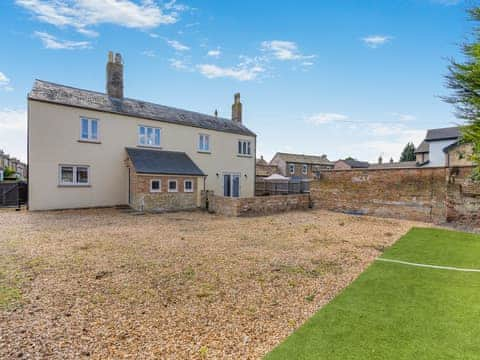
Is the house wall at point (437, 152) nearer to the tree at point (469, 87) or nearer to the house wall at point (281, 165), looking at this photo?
the house wall at point (281, 165)

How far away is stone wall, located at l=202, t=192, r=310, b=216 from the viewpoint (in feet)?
42.8

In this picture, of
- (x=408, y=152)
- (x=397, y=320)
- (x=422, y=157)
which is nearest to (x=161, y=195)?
(x=397, y=320)

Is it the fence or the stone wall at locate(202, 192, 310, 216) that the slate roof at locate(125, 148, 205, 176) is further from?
the fence

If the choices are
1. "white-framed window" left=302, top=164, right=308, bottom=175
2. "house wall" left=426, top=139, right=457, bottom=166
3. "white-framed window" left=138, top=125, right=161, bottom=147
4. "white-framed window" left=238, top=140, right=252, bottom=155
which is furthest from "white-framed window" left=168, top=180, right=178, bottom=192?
"white-framed window" left=302, top=164, right=308, bottom=175

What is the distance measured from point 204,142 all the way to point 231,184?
4.42m

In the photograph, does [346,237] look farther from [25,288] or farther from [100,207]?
[100,207]

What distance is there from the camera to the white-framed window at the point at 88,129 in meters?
14.4

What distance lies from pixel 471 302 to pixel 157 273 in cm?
537

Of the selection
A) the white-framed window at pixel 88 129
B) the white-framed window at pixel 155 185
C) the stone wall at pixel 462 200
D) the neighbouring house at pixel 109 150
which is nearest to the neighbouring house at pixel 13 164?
the neighbouring house at pixel 109 150

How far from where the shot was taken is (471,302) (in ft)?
12.1

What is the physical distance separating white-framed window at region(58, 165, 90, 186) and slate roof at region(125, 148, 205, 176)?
272 cm

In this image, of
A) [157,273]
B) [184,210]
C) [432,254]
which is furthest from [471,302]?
[184,210]

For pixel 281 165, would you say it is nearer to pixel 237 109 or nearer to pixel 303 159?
pixel 303 159

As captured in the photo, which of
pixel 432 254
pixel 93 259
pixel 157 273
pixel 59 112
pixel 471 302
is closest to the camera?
pixel 471 302
